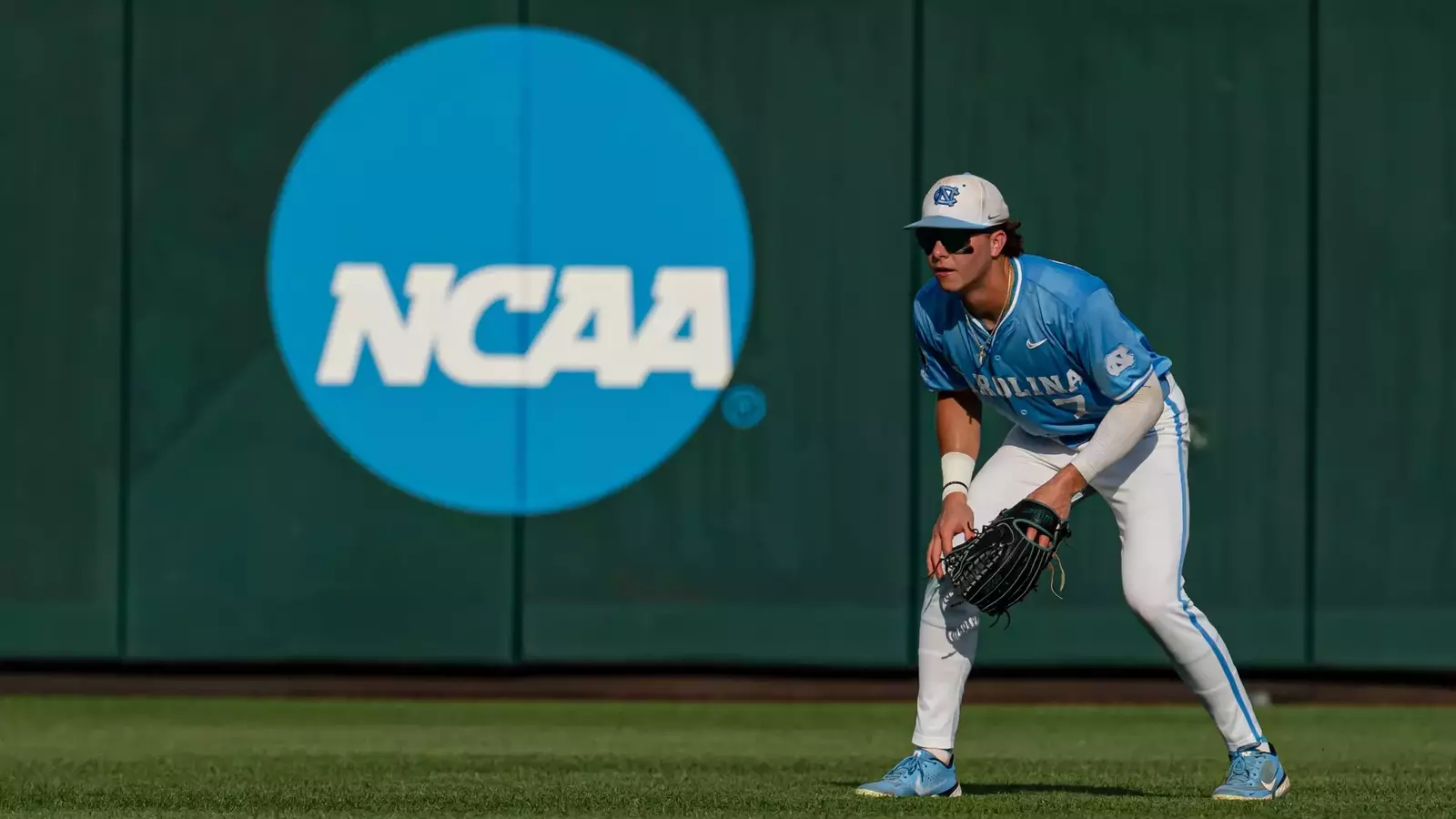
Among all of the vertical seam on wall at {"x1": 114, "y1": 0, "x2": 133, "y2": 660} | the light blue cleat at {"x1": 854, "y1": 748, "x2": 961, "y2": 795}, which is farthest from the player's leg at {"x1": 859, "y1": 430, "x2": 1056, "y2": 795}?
the vertical seam on wall at {"x1": 114, "y1": 0, "x2": 133, "y2": 660}

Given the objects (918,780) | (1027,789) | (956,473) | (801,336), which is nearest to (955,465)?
(956,473)

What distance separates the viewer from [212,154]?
9.29 meters

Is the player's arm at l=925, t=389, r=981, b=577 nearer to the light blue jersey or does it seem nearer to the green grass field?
the light blue jersey

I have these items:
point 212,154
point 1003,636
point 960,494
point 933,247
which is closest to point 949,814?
point 960,494

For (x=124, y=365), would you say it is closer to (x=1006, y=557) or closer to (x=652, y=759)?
(x=652, y=759)

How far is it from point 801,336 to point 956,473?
3.56 m

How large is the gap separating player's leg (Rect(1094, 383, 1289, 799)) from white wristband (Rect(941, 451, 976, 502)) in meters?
0.35

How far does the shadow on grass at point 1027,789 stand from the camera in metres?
5.90

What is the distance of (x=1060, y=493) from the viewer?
5.50 m

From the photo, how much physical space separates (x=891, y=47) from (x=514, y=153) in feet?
5.54

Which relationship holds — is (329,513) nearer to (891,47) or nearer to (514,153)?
(514,153)

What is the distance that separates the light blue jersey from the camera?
5.48 meters

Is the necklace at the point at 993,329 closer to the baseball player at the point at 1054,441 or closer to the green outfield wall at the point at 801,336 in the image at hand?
the baseball player at the point at 1054,441

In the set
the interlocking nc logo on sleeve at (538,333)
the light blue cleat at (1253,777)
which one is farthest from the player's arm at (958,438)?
the interlocking nc logo on sleeve at (538,333)
